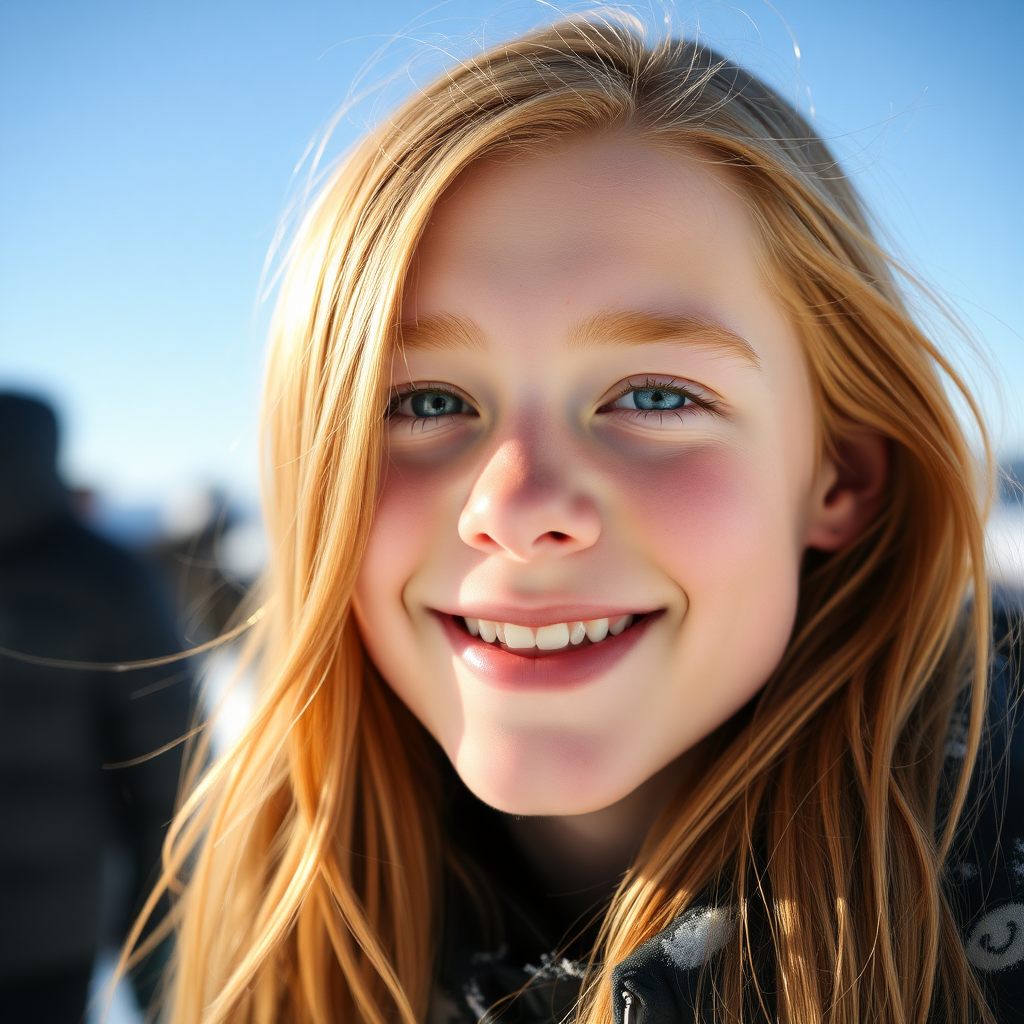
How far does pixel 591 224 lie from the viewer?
932mm

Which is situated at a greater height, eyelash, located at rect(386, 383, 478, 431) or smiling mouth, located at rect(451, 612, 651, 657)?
eyelash, located at rect(386, 383, 478, 431)

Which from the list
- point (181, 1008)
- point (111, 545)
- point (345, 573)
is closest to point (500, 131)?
point (345, 573)

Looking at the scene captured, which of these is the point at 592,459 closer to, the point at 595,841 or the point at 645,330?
the point at 645,330

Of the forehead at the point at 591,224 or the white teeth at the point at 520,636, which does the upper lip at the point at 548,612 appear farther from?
the forehead at the point at 591,224

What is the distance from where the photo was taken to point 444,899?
Answer: 1.27 m

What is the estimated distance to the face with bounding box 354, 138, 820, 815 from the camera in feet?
3.04

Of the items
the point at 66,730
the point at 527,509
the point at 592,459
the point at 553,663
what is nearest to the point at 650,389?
the point at 592,459

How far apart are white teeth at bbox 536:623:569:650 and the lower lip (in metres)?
0.01

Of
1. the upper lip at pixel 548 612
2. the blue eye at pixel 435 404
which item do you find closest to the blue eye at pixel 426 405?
the blue eye at pixel 435 404

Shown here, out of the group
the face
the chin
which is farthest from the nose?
the chin

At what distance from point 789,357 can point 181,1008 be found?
123 centimetres

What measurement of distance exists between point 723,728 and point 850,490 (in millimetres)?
378

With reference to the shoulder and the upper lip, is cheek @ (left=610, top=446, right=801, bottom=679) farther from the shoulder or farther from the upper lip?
the shoulder

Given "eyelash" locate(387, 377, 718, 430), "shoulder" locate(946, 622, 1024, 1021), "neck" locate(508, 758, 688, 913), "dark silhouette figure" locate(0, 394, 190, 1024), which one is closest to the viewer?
"shoulder" locate(946, 622, 1024, 1021)
